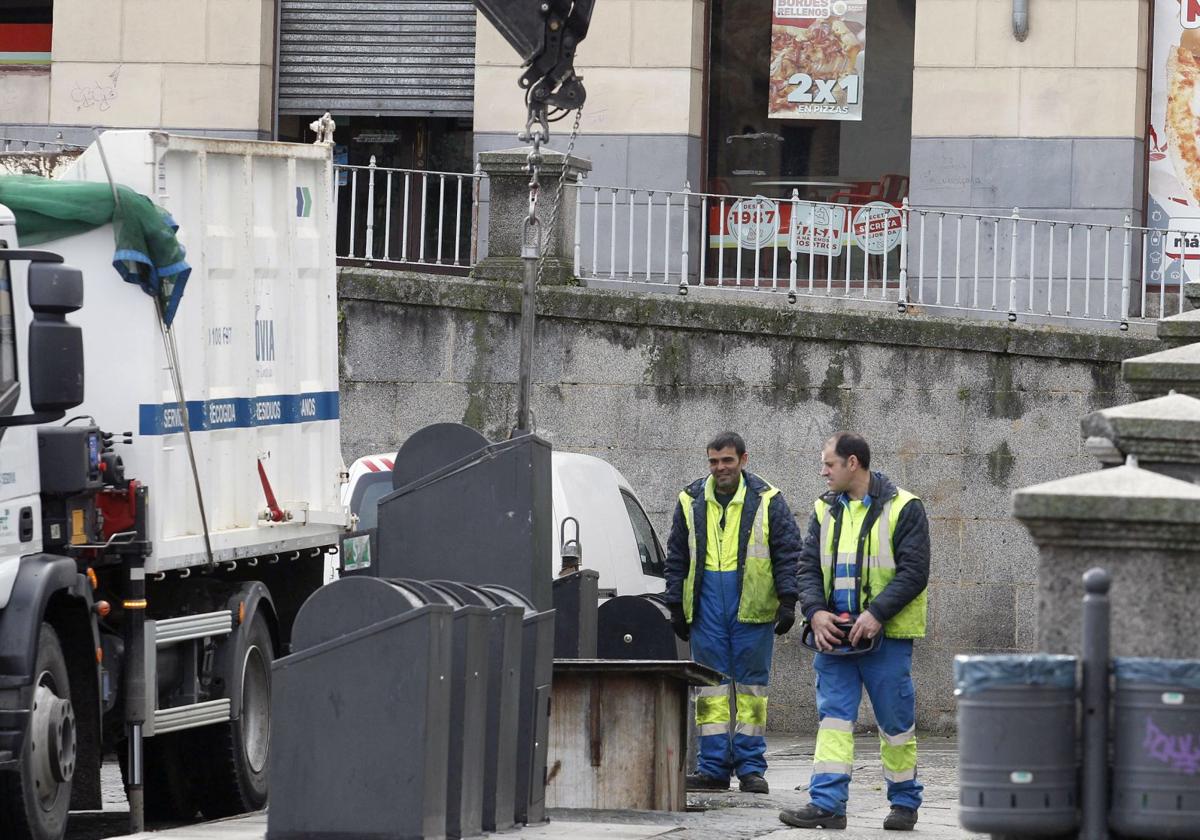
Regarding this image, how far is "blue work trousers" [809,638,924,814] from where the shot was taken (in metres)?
9.44

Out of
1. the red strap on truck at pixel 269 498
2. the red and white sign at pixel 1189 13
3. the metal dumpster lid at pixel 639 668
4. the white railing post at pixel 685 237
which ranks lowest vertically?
the metal dumpster lid at pixel 639 668

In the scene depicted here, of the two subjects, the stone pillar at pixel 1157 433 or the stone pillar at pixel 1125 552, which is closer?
the stone pillar at pixel 1125 552

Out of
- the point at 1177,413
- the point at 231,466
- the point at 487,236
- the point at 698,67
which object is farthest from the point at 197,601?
the point at 698,67

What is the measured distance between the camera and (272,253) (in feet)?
36.0

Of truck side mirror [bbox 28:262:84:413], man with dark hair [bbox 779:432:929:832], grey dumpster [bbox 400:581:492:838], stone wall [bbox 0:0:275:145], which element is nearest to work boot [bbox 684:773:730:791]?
man with dark hair [bbox 779:432:929:832]

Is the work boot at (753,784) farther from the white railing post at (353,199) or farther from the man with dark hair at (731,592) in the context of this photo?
the white railing post at (353,199)

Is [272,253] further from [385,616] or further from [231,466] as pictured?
[385,616]

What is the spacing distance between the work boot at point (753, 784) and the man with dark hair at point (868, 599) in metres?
1.28

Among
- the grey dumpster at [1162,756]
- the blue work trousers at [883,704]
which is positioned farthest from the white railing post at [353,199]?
the grey dumpster at [1162,756]

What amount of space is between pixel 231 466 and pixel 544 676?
2339 mm

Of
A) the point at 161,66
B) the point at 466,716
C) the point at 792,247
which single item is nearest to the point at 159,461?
the point at 466,716

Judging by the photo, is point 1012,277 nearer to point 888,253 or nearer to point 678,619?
point 888,253

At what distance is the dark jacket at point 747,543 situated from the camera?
36.1 ft

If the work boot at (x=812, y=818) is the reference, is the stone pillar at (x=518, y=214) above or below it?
above
